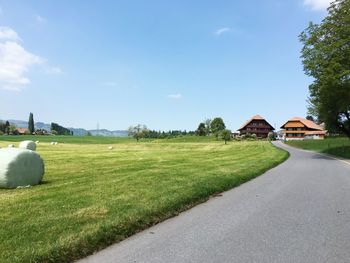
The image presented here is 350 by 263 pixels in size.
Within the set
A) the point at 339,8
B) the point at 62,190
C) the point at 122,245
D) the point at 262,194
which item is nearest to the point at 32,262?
the point at 122,245

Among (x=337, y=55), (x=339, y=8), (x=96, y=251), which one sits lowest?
(x=96, y=251)

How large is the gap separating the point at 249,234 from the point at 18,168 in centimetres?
810

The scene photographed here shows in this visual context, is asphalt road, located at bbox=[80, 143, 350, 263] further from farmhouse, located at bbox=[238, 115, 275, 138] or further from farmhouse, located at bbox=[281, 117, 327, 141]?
farmhouse, located at bbox=[238, 115, 275, 138]

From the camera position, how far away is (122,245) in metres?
6.81

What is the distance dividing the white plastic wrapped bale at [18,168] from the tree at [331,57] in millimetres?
28934

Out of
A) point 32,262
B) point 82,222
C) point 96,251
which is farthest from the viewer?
point 82,222

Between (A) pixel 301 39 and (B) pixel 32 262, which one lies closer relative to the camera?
(B) pixel 32 262

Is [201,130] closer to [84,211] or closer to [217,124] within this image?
[217,124]

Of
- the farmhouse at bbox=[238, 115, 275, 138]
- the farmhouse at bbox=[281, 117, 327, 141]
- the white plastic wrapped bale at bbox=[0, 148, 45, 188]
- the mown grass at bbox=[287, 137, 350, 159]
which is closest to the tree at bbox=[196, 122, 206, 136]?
the farmhouse at bbox=[238, 115, 275, 138]

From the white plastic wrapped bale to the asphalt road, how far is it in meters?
5.81

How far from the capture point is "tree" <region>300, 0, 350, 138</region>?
121ft

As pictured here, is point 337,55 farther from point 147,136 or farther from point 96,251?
point 147,136

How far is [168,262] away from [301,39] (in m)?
38.8

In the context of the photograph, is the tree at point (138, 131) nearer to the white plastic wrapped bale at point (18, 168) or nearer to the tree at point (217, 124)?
the tree at point (217, 124)
